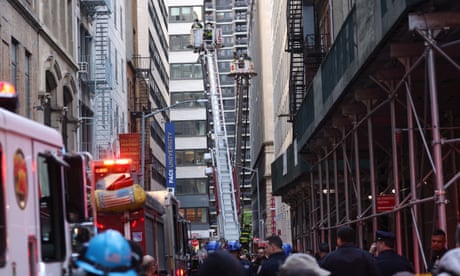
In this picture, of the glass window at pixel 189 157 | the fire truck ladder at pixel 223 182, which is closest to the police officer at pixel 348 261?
the fire truck ladder at pixel 223 182

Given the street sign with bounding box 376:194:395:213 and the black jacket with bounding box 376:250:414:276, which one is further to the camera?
the street sign with bounding box 376:194:395:213

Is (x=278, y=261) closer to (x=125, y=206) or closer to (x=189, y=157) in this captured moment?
(x=125, y=206)

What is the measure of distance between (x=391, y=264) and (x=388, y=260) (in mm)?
76

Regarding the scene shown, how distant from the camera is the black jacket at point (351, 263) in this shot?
975 centimetres

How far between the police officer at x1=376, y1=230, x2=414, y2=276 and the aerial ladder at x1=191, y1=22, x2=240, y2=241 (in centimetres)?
4037

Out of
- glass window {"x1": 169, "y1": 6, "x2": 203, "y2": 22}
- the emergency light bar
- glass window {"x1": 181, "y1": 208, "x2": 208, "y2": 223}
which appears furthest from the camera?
glass window {"x1": 169, "y1": 6, "x2": 203, "y2": 22}

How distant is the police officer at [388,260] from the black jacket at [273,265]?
48.7 inches

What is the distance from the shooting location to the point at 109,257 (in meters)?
4.40

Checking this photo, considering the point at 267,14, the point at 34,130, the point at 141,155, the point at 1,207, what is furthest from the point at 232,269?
the point at 267,14

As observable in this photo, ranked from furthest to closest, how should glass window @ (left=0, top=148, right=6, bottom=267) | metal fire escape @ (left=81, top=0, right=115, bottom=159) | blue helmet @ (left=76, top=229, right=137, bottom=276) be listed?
metal fire escape @ (left=81, top=0, right=115, bottom=159)
glass window @ (left=0, top=148, right=6, bottom=267)
blue helmet @ (left=76, top=229, right=137, bottom=276)

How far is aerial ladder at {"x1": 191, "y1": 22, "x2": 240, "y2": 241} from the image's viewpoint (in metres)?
53.5

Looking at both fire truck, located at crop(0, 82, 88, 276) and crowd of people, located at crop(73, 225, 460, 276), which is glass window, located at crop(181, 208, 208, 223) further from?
fire truck, located at crop(0, 82, 88, 276)

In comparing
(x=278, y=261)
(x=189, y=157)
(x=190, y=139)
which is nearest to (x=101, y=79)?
(x=278, y=261)

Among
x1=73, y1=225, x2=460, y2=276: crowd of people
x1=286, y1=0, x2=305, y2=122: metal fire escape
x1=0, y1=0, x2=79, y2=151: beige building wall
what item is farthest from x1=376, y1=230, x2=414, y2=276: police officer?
x1=286, y1=0, x2=305, y2=122: metal fire escape
